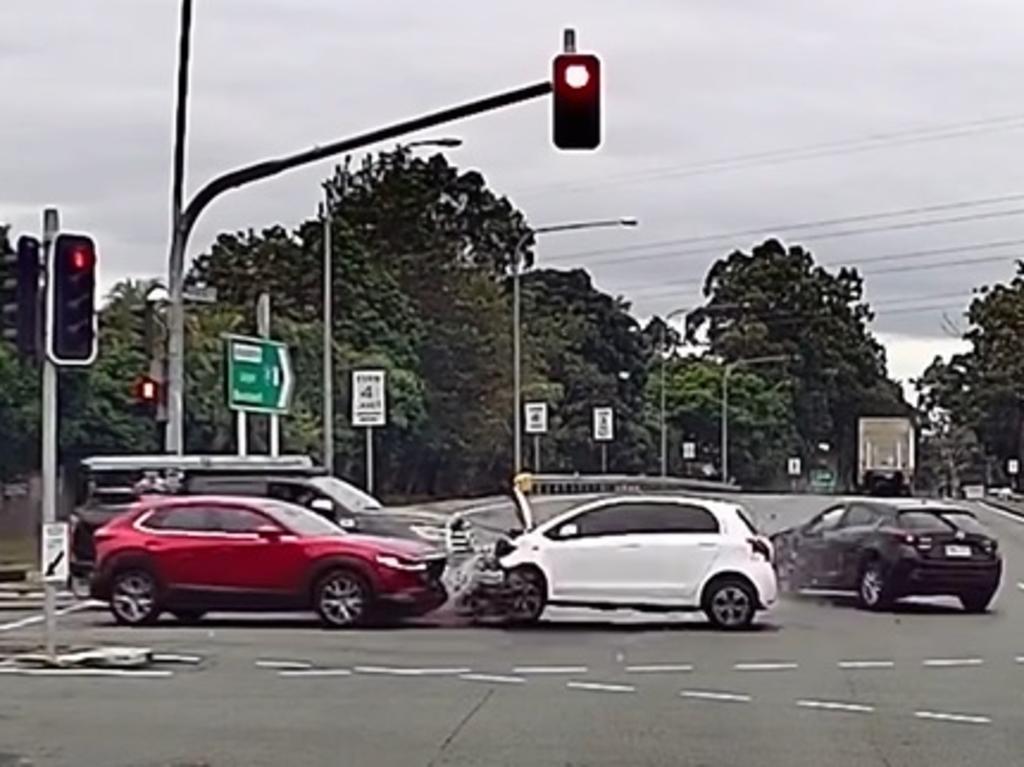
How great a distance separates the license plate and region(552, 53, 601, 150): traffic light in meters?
9.71

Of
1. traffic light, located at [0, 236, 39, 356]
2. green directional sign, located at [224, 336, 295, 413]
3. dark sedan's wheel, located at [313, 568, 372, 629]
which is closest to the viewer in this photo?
traffic light, located at [0, 236, 39, 356]

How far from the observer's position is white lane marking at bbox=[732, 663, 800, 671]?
71.3 ft

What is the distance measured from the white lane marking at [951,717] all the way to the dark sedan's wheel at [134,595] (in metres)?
11.9

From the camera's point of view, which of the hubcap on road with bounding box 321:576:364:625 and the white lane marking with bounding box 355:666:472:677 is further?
the hubcap on road with bounding box 321:576:364:625

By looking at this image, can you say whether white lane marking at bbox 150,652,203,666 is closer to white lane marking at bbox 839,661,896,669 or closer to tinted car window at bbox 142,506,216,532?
tinted car window at bbox 142,506,216,532

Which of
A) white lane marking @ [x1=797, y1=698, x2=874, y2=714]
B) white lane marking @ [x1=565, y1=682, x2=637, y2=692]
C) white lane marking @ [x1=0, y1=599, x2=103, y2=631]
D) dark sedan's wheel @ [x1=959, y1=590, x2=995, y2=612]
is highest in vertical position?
dark sedan's wheel @ [x1=959, y1=590, x2=995, y2=612]

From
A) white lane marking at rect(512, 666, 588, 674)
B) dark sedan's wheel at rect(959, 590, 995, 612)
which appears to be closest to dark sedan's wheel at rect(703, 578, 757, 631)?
dark sedan's wheel at rect(959, 590, 995, 612)

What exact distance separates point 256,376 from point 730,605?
13372 mm

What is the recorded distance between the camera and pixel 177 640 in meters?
25.1

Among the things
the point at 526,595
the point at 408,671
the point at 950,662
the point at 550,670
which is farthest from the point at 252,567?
the point at 950,662

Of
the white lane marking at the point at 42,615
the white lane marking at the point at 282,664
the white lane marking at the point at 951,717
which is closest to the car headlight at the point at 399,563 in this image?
the white lane marking at the point at 42,615

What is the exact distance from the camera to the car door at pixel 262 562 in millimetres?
27219

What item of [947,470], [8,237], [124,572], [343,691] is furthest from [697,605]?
[947,470]

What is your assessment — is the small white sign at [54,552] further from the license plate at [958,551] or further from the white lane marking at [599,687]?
the license plate at [958,551]
